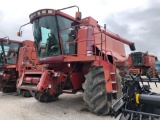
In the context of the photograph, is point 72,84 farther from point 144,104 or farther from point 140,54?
point 140,54

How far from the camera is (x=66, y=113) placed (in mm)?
5297

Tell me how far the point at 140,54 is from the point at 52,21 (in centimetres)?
1633

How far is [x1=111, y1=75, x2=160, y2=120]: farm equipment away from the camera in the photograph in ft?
9.48

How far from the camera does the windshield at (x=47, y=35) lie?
5.58 meters

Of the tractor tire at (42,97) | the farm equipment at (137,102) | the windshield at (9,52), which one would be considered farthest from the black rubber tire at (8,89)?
the farm equipment at (137,102)

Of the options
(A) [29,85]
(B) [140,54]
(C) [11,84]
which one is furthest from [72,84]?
(B) [140,54]

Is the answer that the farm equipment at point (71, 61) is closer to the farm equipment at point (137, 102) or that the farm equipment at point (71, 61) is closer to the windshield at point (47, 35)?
the windshield at point (47, 35)

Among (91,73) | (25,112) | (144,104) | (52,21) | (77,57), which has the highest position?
(52,21)

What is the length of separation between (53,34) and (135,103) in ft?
11.0

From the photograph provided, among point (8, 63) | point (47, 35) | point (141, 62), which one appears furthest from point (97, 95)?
point (141, 62)

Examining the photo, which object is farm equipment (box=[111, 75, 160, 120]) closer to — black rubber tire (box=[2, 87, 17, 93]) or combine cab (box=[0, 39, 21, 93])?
combine cab (box=[0, 39, 21, 93])

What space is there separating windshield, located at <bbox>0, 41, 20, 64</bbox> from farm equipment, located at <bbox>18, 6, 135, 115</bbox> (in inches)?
159

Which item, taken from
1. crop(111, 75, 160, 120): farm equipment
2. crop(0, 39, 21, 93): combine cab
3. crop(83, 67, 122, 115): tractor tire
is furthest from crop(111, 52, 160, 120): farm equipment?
crop(0, 39, 21, 93): combine cab

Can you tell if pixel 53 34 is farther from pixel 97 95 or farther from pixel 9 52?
pixel 9 52
